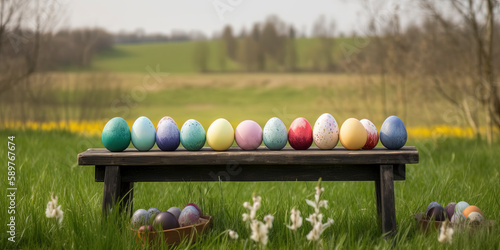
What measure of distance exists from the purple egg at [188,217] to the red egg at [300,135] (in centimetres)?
75

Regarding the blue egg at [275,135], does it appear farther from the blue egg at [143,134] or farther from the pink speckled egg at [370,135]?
the blue egg at [143,134]

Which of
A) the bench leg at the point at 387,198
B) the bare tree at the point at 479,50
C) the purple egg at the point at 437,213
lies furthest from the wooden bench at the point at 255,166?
the bare tree at the point at 479,50

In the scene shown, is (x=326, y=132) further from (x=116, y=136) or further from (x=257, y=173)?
(x=116, y=136)

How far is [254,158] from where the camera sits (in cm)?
304

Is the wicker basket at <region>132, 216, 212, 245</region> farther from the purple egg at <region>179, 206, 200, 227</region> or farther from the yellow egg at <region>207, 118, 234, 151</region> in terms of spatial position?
the yellow egg at <region>207, 118, 234, 151</region>

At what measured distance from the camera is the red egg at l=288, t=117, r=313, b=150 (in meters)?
3.25

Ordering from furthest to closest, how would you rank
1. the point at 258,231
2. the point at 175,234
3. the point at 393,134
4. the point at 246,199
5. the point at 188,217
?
the point at 246,199 < the point at 393,134 < the point at 188,217 < the point at 175,234 < the point at 258,231

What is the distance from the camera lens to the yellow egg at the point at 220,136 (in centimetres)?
320

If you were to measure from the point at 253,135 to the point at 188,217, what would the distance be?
64 cm

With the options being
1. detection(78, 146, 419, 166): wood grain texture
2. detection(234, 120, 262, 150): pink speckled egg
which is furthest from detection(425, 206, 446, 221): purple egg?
detection(234, 120, 262, 150): pink speckled egg

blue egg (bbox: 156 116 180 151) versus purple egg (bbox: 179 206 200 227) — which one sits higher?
blue egg (bbox: 156 116 180 151)

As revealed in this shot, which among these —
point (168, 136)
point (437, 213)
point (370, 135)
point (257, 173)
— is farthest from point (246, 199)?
point (437, 213)

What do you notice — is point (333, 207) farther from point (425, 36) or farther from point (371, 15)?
point (425, 36)

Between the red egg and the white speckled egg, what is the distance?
0.16 ft
